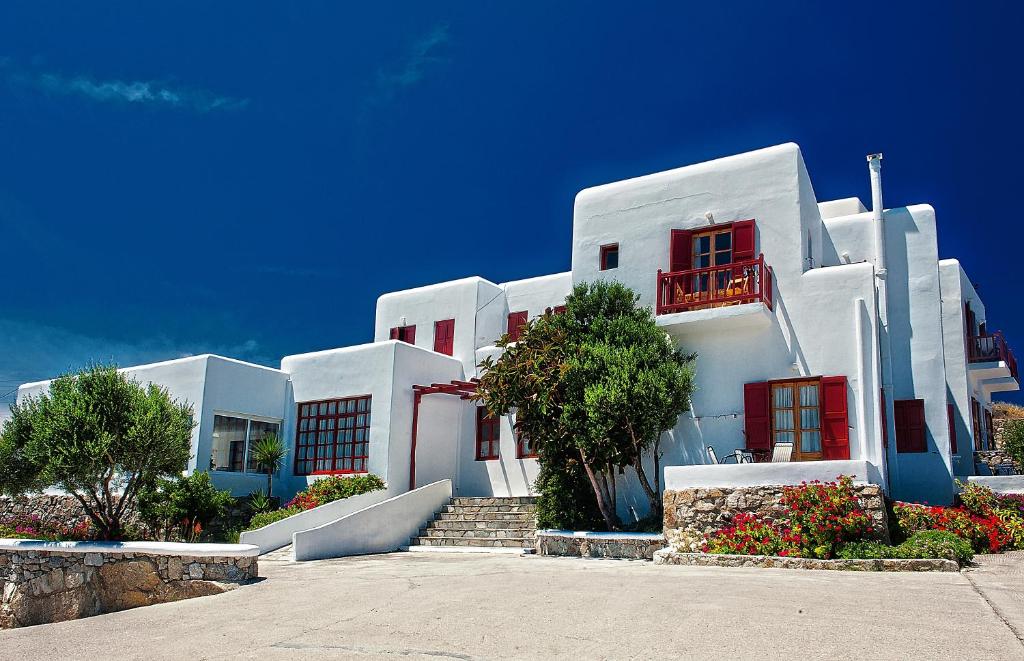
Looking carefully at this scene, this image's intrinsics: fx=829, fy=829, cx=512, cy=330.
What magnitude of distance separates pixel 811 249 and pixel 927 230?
3966mm

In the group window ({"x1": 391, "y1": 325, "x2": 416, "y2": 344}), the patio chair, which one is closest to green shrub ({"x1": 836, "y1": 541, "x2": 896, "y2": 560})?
the patio chair

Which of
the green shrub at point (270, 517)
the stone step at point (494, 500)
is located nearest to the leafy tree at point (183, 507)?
the green shrub at point (270, 517)

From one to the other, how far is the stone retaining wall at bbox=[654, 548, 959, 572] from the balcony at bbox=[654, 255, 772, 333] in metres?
4.88

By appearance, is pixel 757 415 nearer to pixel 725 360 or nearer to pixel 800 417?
pixel 800 417

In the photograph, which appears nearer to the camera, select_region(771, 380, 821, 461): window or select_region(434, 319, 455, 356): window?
select_region(771, 380, 821, 461): window

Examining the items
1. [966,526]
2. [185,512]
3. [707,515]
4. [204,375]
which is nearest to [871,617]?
[707,515]

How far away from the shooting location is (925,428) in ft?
58.4

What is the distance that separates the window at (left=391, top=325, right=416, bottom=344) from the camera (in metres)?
24.6

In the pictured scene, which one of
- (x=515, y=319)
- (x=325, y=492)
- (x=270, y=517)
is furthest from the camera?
(x=515, y=319)

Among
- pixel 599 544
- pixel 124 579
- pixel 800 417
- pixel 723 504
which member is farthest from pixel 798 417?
pixel 124 579

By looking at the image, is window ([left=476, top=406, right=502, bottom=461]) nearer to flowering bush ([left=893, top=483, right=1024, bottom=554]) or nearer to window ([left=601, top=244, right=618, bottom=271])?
window ([left=601, top=244, right=618, bottom=271])

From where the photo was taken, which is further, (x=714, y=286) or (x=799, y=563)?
(x=714, y=286)

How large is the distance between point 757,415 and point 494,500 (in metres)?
6.19

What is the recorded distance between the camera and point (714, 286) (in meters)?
16.9
